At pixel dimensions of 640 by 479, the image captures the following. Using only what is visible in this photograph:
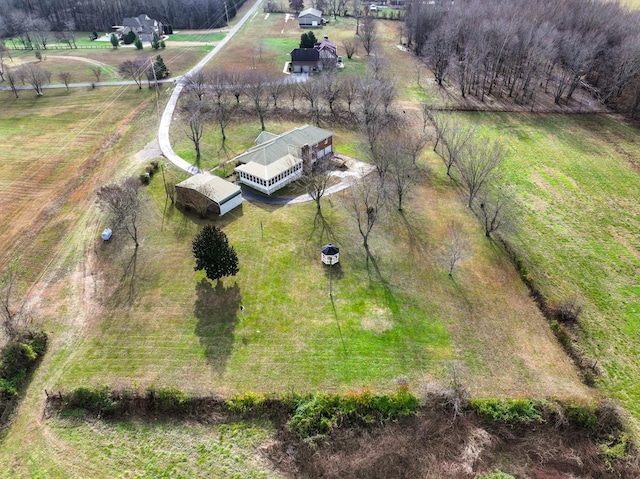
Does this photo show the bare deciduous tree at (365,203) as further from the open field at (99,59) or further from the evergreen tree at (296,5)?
the evergreen tree at (296,5)

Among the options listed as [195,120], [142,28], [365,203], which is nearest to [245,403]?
[365,203]

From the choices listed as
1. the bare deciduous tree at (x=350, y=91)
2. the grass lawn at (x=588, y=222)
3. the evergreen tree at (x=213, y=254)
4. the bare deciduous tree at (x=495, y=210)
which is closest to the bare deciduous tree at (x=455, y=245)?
the bare deciduous tree at (x=495, y=210)

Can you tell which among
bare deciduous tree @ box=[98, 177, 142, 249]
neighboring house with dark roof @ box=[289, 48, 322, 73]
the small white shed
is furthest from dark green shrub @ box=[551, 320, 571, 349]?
neighboring house with dark roof @ box=[289, 48, 322, 73]

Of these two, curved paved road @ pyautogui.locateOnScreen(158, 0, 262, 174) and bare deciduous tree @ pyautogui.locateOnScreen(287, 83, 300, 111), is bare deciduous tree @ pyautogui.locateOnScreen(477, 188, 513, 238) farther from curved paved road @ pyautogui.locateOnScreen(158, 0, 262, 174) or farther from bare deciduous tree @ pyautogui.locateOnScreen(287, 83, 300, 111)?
bare deciduous tree @ pyautogui.locateOnScreen(287, 83, 300, 111)

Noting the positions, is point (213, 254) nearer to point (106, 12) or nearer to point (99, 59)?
point (99, 59)

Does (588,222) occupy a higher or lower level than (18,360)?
higher

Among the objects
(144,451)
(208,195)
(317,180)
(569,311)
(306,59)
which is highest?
(306,59)

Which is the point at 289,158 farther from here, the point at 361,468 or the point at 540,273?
the point at 361,468

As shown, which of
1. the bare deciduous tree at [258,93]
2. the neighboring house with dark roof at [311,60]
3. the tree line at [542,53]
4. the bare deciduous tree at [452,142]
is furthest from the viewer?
the neighboring house with dark roof at [311,60]
